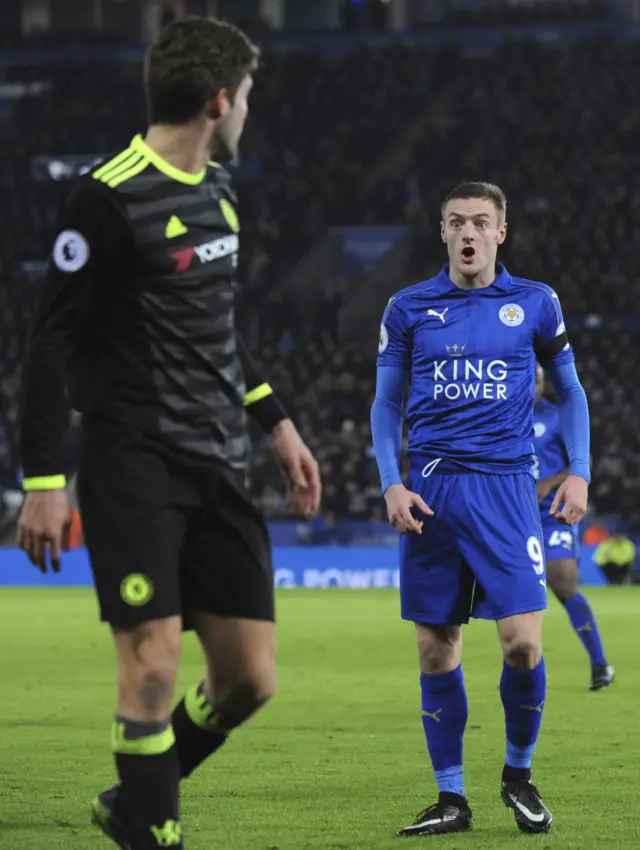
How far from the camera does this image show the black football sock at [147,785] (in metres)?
3.70

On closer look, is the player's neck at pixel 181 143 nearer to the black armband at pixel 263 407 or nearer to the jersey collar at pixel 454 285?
the black armband at pixel 263 407

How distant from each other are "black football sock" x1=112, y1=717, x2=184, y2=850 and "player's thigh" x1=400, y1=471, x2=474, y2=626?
165 cm

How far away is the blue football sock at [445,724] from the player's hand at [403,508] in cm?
51

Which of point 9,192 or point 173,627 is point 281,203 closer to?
point 9,192

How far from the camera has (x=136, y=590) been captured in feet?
12.1

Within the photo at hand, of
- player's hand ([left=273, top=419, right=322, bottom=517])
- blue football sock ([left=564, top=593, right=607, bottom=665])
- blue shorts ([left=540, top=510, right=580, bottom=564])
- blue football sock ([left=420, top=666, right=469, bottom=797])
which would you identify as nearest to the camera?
player's hand ([left=273, top=419, right=322, bottom=517])

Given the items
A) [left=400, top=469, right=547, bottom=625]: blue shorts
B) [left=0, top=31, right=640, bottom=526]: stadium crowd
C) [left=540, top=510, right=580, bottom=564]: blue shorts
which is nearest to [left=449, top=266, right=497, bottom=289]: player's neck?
[left=400, top=469, right=547, bottom=625]: blue shorts

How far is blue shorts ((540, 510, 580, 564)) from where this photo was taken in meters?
9.93

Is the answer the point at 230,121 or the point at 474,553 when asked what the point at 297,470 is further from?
the point at 474,553

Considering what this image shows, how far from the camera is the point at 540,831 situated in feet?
16.7

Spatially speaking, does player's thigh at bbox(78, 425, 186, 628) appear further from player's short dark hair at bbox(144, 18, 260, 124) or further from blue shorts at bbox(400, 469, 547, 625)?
blue shorts at bbox(400, 469, 547, 625)

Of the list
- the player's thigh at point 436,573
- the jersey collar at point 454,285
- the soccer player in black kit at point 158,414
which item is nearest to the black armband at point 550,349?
the jersey collar at point 454,285

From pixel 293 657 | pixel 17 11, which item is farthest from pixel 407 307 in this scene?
pixel 17 11

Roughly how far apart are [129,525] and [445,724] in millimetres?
1922
